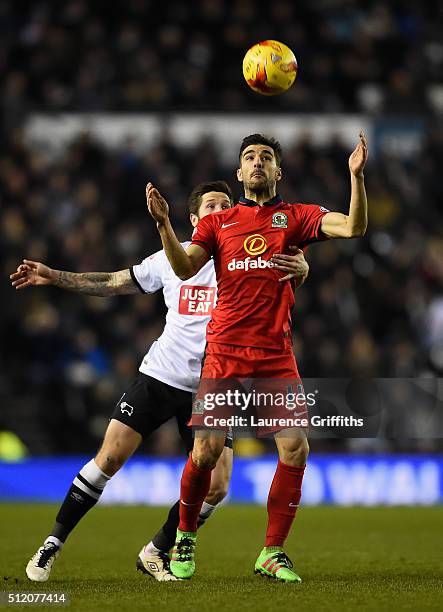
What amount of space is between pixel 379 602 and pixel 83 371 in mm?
9188

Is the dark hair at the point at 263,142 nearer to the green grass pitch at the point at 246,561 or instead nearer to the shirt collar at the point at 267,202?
the shirt collar at the point at 267,202

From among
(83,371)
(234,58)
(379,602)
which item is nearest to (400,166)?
(234,58)

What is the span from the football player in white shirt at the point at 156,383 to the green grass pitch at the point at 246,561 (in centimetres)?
29

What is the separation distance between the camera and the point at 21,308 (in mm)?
14867

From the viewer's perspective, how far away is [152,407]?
7.02 m

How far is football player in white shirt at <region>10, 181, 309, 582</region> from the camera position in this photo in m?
6.82

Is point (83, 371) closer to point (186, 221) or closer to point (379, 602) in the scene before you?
point (186, 221)

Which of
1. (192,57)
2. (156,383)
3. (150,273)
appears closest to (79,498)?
(156,383)

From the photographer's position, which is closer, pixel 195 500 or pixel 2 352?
pixel 195 500

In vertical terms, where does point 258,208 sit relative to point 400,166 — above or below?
below

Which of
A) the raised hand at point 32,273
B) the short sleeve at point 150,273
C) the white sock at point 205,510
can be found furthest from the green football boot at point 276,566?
the raised hand at point 32,273

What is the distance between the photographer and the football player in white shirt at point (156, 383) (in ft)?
22.4

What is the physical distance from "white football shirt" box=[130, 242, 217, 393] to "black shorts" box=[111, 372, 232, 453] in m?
0.05

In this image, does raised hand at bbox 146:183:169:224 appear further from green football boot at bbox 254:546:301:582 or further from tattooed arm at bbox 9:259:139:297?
green football boot at bbox 254:546:301:582
